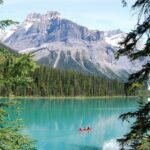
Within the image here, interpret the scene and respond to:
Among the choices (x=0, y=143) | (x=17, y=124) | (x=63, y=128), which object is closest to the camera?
(x=0, y=143)

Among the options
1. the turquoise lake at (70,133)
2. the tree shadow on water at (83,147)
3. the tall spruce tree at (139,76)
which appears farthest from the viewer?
the turquoise lake at (70,133)

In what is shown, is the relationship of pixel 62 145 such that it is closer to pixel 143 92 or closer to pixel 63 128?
pixel 63 128

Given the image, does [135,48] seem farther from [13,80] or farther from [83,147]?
[83,147]

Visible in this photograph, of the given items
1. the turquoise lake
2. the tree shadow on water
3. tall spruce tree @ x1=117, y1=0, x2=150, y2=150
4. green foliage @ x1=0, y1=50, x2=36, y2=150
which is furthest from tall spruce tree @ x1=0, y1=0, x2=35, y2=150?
the tree shadow on water

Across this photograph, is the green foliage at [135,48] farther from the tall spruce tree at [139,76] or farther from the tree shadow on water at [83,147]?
the tree shadow on water at [83,147]

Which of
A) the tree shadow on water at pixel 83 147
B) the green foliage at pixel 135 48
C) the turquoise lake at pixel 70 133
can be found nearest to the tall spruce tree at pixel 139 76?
the green foliage at pixel 135 48

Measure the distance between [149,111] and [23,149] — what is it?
14.3 feet

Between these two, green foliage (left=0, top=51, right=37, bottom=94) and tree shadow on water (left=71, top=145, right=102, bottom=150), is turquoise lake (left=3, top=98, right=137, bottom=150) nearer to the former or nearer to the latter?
tree shadow on water (left=71, top=145, right=102, bottom=150)

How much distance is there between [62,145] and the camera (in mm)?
62375

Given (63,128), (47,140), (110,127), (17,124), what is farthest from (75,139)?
(17,124)

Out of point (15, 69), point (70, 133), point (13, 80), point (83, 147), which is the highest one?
point (15, 69)

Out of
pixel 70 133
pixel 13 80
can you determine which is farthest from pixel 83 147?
pixel 13 80

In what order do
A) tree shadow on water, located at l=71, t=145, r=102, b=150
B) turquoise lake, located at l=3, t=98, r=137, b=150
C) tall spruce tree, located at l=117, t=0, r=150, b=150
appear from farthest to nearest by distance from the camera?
turquoise lake, located at l=3, t=98, r=137, b=150
tree shadow on water, located at l=71, t=145, r=102, b=150
tall spruce tree, located at l=117, t=0, r=150, b=150

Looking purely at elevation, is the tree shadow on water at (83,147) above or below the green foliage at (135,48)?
below
